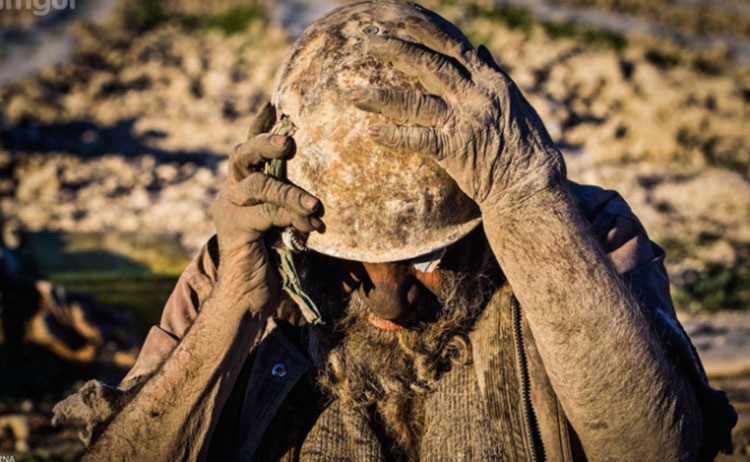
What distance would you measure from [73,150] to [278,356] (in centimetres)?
754

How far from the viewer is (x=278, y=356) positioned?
2.85 meters

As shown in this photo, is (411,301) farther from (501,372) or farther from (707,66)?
(707,66)

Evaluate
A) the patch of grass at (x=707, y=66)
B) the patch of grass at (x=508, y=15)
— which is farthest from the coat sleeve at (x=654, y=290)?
the patch of grass at (x=508, y=15)

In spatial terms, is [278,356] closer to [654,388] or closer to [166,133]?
[654,388]

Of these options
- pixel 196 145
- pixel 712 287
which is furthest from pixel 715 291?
pixel 196 145

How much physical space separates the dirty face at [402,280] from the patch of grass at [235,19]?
1257cm

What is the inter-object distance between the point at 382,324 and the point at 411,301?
225 millimetres

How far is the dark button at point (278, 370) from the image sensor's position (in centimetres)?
280

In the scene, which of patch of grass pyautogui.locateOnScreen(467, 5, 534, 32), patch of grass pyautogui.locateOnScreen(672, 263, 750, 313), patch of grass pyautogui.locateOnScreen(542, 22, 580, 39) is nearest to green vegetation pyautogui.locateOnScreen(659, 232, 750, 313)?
patch of grass pyautogui.locateOnScreen(672, 263, 750, 313)

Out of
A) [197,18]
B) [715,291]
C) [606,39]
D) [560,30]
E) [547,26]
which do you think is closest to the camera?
[715,291]

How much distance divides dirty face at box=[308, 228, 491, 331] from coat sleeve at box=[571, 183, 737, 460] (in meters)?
0.45

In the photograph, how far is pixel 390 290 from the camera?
98.1 inches

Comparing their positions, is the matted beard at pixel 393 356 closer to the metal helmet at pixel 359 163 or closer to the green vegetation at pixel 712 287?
the metal helmet at pixel 359 163

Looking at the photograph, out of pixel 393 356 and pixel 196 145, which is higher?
pixel 196 145
